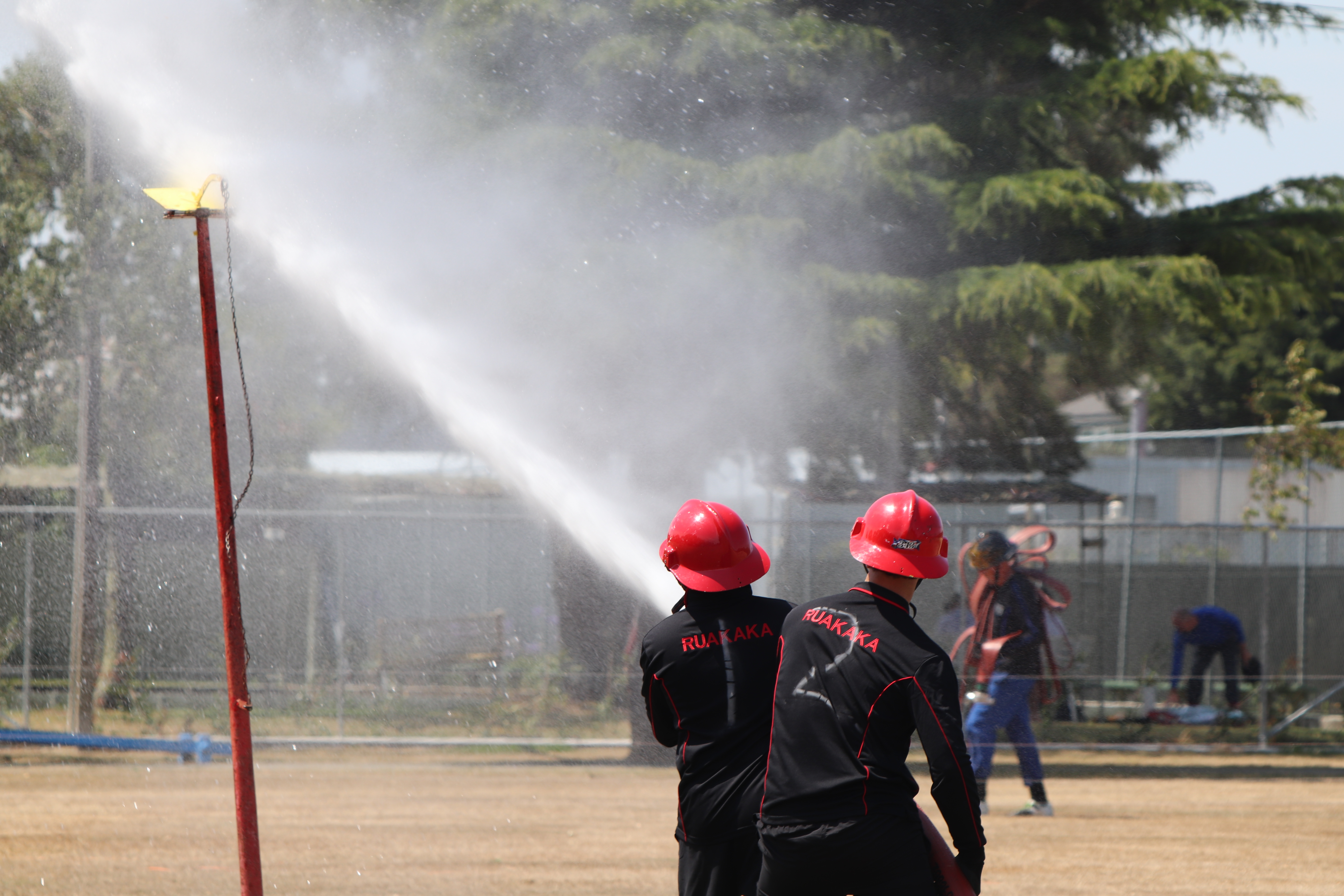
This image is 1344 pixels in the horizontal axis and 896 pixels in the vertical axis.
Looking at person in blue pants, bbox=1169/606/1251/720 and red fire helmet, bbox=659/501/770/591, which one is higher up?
red fire helmet, bbox=659/501/770/591

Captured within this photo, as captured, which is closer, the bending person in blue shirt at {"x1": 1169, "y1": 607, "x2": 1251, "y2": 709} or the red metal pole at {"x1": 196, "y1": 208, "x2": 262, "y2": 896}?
the red metal pole at {"x1": 196, "y1": 208, "x2": 262, "y2": 896}

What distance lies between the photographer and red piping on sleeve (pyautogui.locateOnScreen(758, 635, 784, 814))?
3.30 m

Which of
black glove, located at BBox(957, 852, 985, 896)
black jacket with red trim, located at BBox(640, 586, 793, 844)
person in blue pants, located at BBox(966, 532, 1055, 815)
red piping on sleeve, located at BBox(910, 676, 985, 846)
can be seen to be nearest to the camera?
red piping on sleeve, located at BBox(910, 676, 985, 846)

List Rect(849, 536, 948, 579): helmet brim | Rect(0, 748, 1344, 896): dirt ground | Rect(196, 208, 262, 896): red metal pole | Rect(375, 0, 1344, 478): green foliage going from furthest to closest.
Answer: Rect(375, 0, 1344, 478): green foliage → Rect(0, 748, 1344, 896): dirt ground → Rect(196, 208, 262, 896): red metal pole → Rect(849, 536, 948, 579): helmet brim

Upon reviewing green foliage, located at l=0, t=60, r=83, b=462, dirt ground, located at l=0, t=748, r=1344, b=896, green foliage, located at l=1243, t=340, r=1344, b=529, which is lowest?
dirt ground, located at l=0, t=748, r=1344, b=896

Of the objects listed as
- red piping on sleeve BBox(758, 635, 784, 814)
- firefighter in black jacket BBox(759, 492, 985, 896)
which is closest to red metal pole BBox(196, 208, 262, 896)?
red piping on sleeve BBox(758, 635, 784, 814)

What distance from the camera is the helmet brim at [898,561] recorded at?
10.7 feet

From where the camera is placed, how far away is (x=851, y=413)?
46.4ft

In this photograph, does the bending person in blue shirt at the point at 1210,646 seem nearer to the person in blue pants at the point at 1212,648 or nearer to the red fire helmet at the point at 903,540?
the person in blue pants at the point at 1212,648

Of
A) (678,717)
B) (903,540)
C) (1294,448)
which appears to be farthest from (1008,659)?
(1294,448)

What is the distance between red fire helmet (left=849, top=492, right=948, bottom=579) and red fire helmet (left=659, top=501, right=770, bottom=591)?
37cm

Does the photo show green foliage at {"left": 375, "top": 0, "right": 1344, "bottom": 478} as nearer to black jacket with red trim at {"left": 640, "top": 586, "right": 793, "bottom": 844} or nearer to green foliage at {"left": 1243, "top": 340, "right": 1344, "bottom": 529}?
green foliage at {"left": 1243, "top": 340, "right": 1344, "bottom": 529}

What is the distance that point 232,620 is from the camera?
157 inches

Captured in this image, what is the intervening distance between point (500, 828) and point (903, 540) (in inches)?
214
